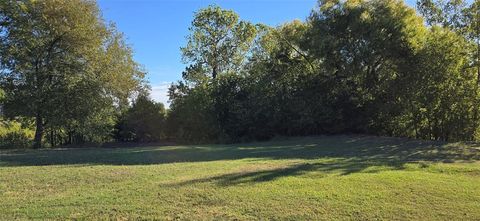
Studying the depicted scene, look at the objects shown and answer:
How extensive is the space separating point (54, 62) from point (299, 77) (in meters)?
13.2

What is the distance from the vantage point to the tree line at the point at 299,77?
20.4m

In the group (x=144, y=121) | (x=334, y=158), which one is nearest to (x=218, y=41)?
(x=144, y=121)

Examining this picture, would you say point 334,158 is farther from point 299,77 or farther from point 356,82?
point 299,77

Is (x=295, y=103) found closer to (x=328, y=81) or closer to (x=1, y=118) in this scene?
(x=328, y=81)

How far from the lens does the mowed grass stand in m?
7.07

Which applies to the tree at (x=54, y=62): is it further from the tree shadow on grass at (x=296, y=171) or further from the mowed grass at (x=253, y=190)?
the tree shadow on grass at (x=296, y=171)

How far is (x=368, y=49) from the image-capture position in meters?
22.0

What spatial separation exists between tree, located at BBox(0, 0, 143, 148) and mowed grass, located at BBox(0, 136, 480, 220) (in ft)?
36.4

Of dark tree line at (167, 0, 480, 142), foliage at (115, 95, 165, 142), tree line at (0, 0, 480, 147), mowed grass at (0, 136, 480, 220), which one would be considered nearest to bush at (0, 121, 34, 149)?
tree line at (0, 0, 480, 147)

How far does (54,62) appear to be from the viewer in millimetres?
23484

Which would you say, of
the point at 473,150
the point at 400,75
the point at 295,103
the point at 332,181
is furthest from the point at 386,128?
the point at 332,181

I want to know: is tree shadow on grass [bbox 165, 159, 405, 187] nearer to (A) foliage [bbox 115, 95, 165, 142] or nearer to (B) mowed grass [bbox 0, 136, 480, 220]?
(B) mowed grass [bbox 0, 136, 480, 220]

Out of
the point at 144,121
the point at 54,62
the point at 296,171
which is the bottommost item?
the point at 296,171

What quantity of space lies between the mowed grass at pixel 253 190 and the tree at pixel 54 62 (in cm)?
1110
